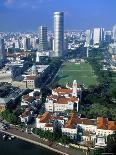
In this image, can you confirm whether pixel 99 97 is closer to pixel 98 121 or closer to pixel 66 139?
pixel 98 121

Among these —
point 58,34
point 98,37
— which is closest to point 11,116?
point 58,34

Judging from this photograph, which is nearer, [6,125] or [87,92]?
[6,125]

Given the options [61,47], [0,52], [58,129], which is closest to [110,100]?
[58,129]

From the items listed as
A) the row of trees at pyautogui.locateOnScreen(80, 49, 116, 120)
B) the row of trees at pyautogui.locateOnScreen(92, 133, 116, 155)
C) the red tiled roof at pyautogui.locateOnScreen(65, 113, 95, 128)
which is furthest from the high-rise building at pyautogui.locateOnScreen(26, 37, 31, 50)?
the row of trees at pyautogui.locateOnScreen(92, 133, 116, 155)

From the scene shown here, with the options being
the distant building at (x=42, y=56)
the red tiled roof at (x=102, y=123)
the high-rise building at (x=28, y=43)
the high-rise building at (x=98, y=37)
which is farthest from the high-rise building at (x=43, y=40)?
the red tiled roof at (x=102, y=123)

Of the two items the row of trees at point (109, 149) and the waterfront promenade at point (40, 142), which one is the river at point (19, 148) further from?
the row of trees at point (109, 149)
